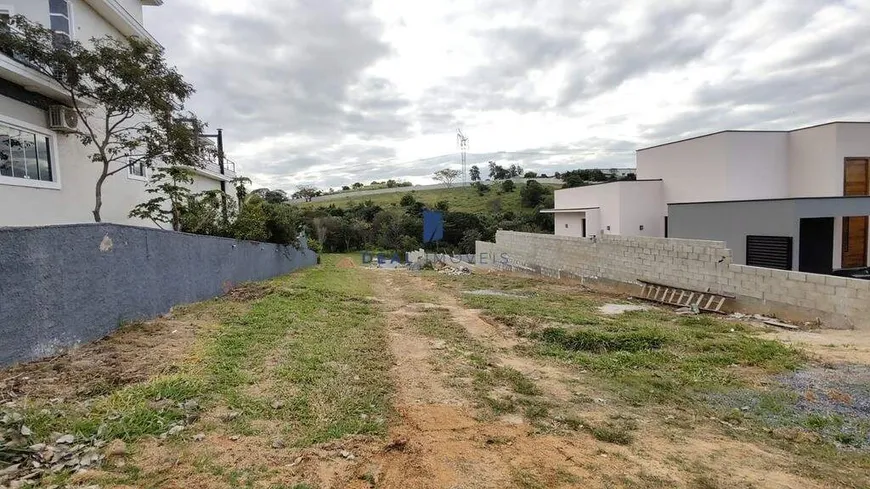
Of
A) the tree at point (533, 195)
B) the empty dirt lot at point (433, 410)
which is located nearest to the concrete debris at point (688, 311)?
the empty dirt lot at point (433, 410)

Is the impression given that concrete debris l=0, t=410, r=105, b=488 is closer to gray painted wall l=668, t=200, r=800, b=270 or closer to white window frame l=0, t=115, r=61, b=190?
white window frame l=0, t=115, r=61, b=190

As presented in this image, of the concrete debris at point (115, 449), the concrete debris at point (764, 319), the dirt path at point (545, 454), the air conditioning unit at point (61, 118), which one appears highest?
the air conditioning unit at point (61, 118)

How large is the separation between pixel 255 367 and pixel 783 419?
214 inches

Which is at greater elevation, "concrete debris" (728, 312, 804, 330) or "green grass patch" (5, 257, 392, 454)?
"green grass patch" (5, 257, 392, 454)

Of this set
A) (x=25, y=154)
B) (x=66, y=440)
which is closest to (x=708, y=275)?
(x=66, y=440)

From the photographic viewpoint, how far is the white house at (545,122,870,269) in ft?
43.7

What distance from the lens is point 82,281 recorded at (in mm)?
5332

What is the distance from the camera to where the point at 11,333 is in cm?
420

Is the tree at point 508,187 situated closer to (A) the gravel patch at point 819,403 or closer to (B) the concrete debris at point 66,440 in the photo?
(A) the gravel patch at point 819,403

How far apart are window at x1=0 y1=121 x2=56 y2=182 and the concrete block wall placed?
562 inches

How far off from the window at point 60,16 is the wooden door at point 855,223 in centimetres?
2178

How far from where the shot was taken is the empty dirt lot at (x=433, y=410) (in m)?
2.93

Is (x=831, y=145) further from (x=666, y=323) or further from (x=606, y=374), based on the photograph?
(x=606, y=374)

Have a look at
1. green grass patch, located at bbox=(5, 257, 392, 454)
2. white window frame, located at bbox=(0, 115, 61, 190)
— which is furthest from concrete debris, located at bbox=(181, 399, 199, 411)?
white window frame, located at bbox=(0, 115, 61, 190)
